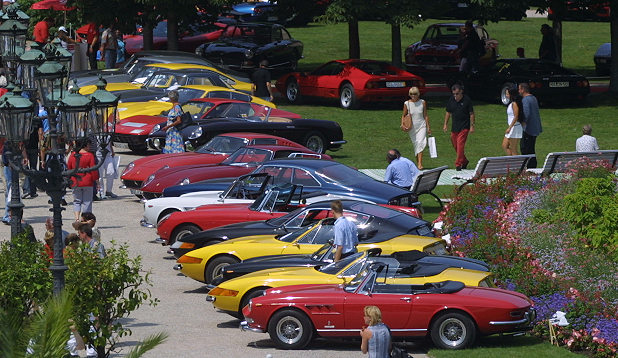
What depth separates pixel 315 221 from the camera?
1606cm

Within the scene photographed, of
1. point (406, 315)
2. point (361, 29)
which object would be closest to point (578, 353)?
point (406, 315)

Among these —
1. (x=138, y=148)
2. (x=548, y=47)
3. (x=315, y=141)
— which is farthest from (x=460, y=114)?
(x=548, y=47)

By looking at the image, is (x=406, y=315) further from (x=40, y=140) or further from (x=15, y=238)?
(x=40, y=140)

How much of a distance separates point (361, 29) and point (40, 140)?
1347 inches

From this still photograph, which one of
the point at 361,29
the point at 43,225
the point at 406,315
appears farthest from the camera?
the point at 361,29

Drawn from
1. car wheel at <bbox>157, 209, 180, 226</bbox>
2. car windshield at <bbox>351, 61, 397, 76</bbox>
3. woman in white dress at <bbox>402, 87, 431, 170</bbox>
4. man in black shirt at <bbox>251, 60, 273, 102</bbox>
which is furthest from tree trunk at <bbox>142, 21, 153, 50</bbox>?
car wheel at <bbox>157, 209, 180, 226</bbox>

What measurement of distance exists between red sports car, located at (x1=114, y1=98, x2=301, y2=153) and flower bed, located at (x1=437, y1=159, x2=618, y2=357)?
856 centimetres

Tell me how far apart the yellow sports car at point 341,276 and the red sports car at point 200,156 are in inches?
296

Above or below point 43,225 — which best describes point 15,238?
above

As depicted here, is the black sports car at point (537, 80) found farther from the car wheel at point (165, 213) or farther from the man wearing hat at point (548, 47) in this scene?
the car wheel at point (165, 213)

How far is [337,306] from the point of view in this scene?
12.8 meters

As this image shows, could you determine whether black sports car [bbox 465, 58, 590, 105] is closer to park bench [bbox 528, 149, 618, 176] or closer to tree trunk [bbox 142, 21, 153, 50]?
park bench [bbox 528, 149, 618, 176]

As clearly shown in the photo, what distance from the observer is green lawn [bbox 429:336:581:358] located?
12586 mm

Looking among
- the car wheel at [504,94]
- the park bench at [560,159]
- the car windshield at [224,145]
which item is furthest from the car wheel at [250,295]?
the car wheel at [504,94]
